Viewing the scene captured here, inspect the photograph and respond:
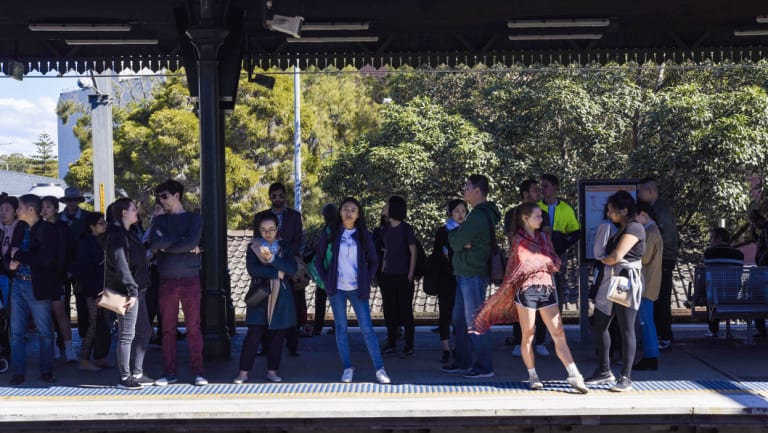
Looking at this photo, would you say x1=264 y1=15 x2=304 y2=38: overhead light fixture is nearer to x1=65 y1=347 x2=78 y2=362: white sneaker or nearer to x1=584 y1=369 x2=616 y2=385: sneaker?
x1=65 y1=347 x2=78 y2=362: white sneaker

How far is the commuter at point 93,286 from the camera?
880cm

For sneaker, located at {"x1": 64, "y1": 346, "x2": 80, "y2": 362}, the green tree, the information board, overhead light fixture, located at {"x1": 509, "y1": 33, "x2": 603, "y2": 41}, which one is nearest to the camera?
sneaker, located at {"x1": 64, "y1": 346, "x2": 80, "y2": 362}

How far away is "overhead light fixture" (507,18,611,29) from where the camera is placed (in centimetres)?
983

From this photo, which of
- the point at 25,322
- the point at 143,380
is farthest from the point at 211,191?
the point at 25,322

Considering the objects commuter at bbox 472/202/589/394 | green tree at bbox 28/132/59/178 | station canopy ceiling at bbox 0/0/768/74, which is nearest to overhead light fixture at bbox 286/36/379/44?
station canopy ceiling at bbox 0/0/768/74

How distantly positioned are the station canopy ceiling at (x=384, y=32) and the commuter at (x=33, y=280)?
2.36m

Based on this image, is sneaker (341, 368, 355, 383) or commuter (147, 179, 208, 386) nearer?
commuter (147, 179, 208, 386)

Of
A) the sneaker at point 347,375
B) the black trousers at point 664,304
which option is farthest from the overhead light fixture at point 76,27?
the black trousers at point 664,304

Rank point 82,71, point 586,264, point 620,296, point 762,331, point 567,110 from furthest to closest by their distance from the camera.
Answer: point 567,110, point 82,71, point 762,331, point 586,264, point 620,296

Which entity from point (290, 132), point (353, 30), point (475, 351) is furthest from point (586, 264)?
point (290, 132)

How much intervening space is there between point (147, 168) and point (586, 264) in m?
26.0

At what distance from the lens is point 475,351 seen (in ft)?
27.5

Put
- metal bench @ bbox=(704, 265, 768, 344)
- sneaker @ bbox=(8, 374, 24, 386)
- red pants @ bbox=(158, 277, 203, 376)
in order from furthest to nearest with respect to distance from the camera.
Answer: metal bench @ bbox=(704, 265, 768, 344) → sneaker @ bbox=(8, 374, 24, 386) → red pants @ bbox=(158, 277, 203, 376)

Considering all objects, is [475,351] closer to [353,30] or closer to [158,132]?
[353,30]
